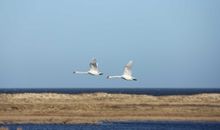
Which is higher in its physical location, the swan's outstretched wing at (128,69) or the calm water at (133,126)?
the swan's outstretched wing at (128,69)

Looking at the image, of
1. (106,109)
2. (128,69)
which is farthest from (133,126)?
(106,109)

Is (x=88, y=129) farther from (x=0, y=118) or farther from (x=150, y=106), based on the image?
(x=150, y=106)

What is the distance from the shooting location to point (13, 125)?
5488cm

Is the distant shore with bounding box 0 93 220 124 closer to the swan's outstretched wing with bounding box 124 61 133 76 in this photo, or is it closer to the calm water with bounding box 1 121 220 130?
the calm water with bounding box 1 121 220 130

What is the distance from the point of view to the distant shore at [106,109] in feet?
206

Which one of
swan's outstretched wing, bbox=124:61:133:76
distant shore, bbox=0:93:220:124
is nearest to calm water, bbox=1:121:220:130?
distant shore, bbox=0:93:220:124

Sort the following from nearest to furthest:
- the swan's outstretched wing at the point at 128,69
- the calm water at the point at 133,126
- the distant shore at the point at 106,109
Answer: the swan's outstretched wing at the point at 128,69
the calm water at the point at 133,126
the distant shore at the point at 106,109

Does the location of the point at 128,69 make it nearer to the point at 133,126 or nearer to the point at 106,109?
the point at 133,126

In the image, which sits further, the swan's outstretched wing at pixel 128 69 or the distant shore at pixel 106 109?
the distant shore at pixel 106 109

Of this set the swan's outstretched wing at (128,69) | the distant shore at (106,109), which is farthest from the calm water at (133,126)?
the swan's outstretched wing at (128,69)

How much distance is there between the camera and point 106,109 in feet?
235

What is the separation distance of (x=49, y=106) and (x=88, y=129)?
22692 mm

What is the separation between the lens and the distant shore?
62875mm

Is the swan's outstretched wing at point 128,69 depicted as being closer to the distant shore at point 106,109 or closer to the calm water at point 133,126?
the calm water at point 133,126
